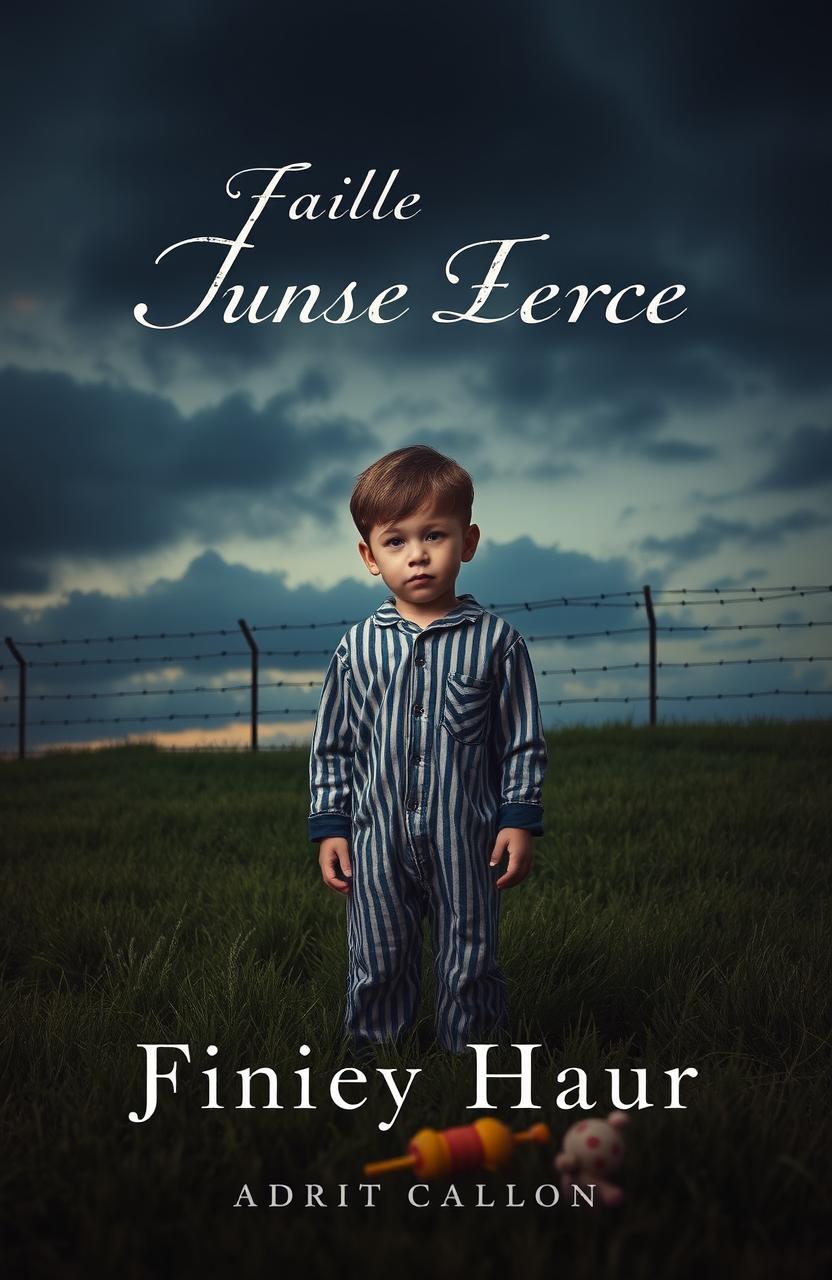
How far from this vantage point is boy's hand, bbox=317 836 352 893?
105 inches

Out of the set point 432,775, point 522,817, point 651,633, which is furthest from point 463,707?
point 651,633

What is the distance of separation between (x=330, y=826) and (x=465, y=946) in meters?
0.51

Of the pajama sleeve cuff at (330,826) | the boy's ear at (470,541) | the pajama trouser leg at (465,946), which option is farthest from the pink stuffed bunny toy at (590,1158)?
the boy's ear at (470,541)

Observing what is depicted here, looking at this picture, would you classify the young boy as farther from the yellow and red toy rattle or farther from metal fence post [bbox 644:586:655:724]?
metal fence post [bbox 644:586:655:724]

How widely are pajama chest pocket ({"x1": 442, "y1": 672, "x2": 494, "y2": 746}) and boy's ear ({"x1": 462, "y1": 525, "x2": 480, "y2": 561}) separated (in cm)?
37

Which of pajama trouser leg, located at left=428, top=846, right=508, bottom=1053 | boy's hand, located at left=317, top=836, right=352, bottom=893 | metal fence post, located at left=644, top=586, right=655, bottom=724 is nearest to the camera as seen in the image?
pajama trouser leg, located at left=428, top=846, right=508, bottom=1053

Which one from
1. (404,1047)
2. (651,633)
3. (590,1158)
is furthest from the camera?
(651,633)

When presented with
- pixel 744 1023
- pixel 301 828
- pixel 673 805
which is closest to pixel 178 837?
pixel 301 828

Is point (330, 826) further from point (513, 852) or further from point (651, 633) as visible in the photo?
point (651, 633)

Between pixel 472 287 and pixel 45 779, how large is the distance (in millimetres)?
8030

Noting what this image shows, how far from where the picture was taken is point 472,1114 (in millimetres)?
2002

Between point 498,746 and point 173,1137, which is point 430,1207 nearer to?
point 173,1137

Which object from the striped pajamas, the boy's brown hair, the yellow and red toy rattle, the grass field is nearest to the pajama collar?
the striped pajamas

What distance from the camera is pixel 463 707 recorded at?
2.54 m
